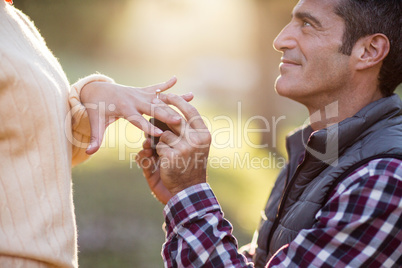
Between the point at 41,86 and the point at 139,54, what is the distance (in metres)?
12.0

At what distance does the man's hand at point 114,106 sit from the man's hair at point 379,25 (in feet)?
3.37

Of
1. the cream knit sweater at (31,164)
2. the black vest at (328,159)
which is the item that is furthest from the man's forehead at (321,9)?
the cream knit sweater at (31,164)

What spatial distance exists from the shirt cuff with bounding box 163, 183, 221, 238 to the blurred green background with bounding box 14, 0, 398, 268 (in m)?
2.59

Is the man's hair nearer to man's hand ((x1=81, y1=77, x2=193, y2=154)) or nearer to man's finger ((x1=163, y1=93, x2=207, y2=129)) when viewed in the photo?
man's finger ((x1=163, y1=93, x2=207, y2=129))

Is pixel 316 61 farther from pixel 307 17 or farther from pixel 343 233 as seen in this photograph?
pixel 343 233

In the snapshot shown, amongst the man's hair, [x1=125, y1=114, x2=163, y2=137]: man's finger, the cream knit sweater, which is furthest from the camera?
the man's hair

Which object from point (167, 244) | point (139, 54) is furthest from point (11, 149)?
point (139, 54)

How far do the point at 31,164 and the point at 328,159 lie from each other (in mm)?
1300

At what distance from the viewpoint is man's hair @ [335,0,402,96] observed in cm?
228

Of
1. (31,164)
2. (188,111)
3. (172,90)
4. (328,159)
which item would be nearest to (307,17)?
(328,159)

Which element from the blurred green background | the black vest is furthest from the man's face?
the blurred green background

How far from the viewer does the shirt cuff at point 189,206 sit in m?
1.92

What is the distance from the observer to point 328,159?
2.09 meters

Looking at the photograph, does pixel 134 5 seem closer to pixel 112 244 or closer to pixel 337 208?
pixel 112 244
